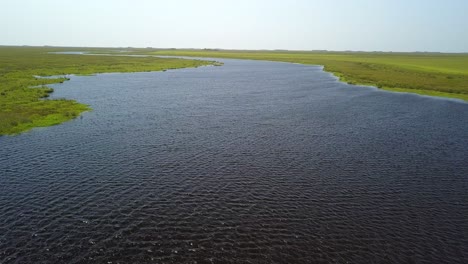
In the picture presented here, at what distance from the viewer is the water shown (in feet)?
77.0

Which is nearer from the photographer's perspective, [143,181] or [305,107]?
[143,181]

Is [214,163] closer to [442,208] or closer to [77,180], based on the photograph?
[77,180]

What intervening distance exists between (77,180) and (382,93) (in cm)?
8213

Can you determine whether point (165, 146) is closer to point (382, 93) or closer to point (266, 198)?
point (266, 198)

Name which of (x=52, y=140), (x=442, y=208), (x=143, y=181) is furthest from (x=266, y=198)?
(x=52, y=140)

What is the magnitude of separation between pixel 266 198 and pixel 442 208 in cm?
1506

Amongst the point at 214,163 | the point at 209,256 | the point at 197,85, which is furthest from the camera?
the point at 197,85

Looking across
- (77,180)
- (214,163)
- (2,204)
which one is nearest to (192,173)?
(214,163)

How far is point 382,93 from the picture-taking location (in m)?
92.2

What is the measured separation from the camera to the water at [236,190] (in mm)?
23469

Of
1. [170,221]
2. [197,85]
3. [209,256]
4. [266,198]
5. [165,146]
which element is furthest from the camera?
[197,85]

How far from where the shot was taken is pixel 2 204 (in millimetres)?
28562

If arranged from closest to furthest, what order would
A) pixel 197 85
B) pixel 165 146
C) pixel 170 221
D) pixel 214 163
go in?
1. pixel 170 221
2. pixel 214 163
3. pixel 165 146
4. pixel 197 85

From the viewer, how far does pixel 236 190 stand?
32344 mm
